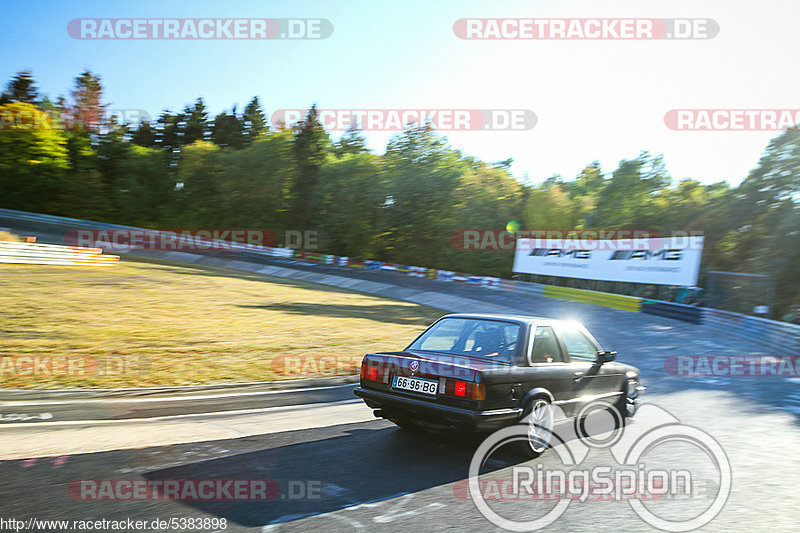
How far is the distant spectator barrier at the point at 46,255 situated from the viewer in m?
19.4

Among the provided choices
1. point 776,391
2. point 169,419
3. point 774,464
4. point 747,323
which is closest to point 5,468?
point 169,419

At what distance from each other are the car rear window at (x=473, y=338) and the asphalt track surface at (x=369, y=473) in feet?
3.05

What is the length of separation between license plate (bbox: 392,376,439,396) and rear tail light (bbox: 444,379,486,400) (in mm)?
136

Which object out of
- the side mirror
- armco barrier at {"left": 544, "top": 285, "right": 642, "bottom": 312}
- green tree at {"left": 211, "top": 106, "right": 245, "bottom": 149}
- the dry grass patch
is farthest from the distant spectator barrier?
green tree at {"left": 211, "top": 106, "right": 245, "bottom": 149}

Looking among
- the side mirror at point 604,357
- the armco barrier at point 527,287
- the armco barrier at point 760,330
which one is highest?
the side mirror at point 604,357

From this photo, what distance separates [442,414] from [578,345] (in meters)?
2.10

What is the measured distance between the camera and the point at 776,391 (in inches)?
388

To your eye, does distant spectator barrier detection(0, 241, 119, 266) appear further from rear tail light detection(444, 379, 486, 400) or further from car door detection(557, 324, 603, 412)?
car door detection(557, 324, 603, 412)

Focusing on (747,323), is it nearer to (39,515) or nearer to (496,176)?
(39,515)

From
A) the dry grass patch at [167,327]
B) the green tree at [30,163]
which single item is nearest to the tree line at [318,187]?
the green tree at [30,163]

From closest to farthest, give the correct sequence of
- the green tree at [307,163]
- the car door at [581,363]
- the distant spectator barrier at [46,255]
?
1. the car door at [581,363]
2. the distant spectator barrier at [46,255]
3. the green tree at [307,163]

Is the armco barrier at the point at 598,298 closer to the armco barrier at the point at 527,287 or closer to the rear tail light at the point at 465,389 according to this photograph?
the armco barrier at the point at 527,287

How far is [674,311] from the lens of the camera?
71.9 ft

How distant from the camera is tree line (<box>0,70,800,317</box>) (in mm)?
46000
